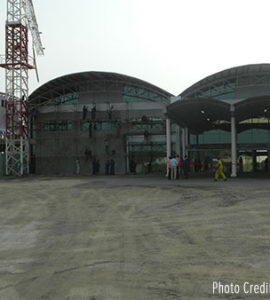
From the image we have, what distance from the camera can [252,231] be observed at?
7332 mm

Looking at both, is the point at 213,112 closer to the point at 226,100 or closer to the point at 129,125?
the point at 226,100

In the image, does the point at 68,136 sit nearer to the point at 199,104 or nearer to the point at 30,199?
the point at 199,104

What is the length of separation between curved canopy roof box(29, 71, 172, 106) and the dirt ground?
22712 mm

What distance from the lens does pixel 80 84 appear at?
34.9 m

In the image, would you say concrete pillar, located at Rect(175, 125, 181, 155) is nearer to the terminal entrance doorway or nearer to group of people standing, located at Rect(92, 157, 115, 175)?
the terminal entrance doorway

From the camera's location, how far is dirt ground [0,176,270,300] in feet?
14.5

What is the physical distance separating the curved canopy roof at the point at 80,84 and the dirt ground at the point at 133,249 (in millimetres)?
22712

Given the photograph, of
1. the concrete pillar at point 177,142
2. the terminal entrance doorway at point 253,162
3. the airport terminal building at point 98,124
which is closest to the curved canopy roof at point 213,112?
the concrete pillar at point 177,142

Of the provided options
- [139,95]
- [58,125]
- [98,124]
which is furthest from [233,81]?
[58,125]

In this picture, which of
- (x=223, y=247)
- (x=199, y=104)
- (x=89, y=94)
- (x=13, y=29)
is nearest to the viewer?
(x=223, y=247)

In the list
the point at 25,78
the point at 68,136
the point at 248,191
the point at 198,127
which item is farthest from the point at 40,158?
the point at 248,191

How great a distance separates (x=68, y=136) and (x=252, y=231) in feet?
89.8

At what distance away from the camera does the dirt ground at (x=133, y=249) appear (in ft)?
14.5

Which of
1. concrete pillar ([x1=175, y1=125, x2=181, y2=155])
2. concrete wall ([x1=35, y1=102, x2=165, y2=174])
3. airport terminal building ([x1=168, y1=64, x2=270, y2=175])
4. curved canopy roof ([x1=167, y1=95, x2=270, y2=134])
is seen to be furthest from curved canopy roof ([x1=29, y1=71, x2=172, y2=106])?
curved canopy roof ([x1=167, y1=95, x2=270, y2=134])
